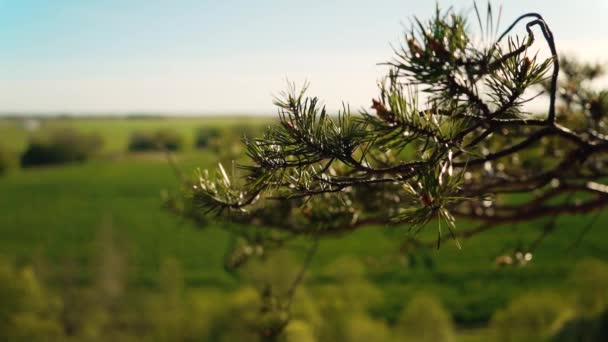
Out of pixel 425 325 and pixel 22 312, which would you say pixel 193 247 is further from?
pixel 425 325

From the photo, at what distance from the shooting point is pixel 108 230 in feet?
75.2

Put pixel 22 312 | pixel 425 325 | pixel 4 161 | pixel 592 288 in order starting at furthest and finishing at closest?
pixel 4 161 < pixel 425 325 < pixel 22 312 < pixel 592 288

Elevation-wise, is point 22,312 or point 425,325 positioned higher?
point 22,312

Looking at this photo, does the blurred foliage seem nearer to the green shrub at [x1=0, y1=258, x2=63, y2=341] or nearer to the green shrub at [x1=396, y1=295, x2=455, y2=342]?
the green shrub at [x1=0, y1=258, x2=63, y2=341]

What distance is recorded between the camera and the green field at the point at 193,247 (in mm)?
16156

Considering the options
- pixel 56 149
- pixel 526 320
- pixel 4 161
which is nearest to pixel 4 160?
pixel 4 161

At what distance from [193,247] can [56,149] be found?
20.4 m

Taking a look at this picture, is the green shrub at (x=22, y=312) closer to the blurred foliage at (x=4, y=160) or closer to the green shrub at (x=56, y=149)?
the blurred foliage at (x=4, y=160)

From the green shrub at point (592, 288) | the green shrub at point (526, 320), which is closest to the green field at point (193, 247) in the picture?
the green shrub at point (526, 320)

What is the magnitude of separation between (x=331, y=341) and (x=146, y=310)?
4988 millimetres

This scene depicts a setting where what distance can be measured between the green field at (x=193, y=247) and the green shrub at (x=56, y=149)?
185 centimetres

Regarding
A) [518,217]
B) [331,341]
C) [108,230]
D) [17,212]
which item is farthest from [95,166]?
[518,217]

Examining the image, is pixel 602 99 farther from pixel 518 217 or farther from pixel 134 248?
pixel 134 248

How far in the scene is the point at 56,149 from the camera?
38.7m
